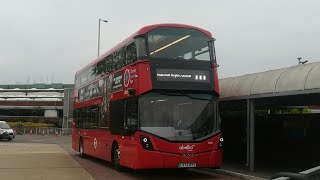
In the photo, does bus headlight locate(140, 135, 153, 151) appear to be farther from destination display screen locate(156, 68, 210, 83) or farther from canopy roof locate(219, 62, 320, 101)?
canopy roof locate(219, 62, 320, 101)

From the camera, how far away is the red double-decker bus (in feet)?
41.1

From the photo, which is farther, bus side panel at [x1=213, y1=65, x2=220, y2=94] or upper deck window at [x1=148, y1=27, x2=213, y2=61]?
bus side panel at [x1=213, y1=65, x2=220, y2=94]

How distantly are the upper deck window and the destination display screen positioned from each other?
388 mm

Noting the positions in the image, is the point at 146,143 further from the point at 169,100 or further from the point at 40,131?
the point at 40,131

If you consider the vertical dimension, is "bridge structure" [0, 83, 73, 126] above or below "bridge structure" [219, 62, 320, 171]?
above

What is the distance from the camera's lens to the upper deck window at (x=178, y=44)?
1314 cm

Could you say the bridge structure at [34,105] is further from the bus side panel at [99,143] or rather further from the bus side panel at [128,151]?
the bus side panel at [128,151]

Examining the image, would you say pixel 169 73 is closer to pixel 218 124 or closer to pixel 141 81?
pixel 141 81

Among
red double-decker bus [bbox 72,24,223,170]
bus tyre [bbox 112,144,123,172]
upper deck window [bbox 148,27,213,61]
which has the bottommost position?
bus tyre [bbox 112,144,123,172]

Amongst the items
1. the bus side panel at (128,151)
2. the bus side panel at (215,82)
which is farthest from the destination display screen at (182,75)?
the bus side panel at (128,151)

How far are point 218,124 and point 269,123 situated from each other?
1075cm

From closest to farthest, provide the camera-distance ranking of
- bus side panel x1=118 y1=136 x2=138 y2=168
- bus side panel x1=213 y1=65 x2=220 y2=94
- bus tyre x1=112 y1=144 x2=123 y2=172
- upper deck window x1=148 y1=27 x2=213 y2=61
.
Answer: bus side panel x1=118 y1=136 x2=138 y2=168 < upper deck window x1=148 y1=27 x2=213 y2=61 < bus side panel x1=213 y1=65 x2=220 y2=94 < bus tyre x1=112 y1=144 x2=123 y2=172

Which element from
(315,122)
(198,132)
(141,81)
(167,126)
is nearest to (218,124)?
(198,132)

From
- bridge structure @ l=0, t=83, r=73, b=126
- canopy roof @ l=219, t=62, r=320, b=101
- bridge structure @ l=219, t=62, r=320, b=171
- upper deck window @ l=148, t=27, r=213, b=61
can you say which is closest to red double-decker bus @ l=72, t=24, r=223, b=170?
upper deck window @ l=148, t=27, r=213, b=61
